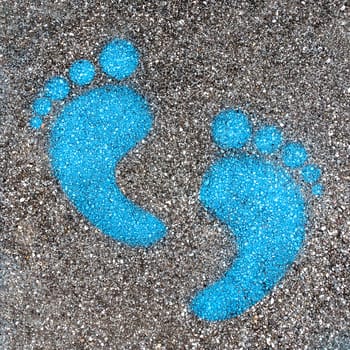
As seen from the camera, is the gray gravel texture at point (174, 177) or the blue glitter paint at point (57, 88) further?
the blue glitter paint at point (57, 88)

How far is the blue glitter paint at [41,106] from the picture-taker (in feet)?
8.64

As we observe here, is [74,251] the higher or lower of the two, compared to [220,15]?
lower

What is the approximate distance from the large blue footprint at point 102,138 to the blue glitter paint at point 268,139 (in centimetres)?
59

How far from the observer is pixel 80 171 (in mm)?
2609

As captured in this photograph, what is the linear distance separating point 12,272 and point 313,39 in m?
2.05

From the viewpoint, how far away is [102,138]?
103 inches

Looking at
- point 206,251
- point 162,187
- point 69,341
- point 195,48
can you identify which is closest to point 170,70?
point 195,48

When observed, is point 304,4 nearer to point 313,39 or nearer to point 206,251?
point 313,39

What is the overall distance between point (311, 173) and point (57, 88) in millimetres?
1446

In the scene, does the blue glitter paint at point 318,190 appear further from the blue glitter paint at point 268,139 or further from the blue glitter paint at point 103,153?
the blue glitter paint at point 103,153

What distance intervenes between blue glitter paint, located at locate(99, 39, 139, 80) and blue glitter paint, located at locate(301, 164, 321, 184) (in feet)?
3.53

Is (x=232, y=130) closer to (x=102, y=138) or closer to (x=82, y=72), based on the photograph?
(x=102, y=138)

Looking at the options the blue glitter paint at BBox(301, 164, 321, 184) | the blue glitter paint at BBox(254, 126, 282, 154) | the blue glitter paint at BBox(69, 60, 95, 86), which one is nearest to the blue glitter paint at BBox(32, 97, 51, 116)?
the blue glitter paint at BBox(69, 60, 95, 86)

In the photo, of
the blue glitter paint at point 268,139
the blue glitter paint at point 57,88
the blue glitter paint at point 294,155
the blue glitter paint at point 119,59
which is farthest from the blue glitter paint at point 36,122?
the blue glitter paint at point 294,155
